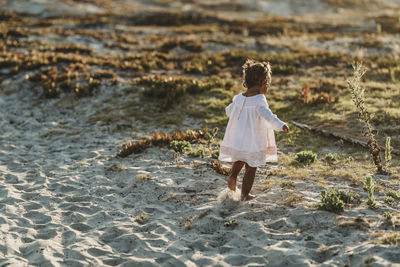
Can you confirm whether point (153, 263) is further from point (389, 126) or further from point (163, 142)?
point (389, 126)

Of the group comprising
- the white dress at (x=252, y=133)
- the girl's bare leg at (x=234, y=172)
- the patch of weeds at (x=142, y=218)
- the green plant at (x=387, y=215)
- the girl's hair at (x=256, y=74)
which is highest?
the girl's hair at (x=256, y=74)

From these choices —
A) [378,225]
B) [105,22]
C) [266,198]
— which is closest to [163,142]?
[266,198]

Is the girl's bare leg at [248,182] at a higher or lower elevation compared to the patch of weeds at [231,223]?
higher

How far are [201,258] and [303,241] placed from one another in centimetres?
142

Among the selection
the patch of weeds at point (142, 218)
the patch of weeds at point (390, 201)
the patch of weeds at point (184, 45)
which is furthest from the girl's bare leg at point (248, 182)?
the patch of weeds at point (184, 45)

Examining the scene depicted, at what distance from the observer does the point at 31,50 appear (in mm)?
19688

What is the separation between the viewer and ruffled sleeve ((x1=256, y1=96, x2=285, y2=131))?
19.0ft

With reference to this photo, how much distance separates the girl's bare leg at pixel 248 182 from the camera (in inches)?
246

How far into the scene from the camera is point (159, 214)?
633 centimetres

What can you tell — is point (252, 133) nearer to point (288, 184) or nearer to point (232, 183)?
point (232, 183)

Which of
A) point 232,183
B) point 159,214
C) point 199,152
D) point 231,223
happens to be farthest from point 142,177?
point 231,223

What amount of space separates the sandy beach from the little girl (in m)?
0.79

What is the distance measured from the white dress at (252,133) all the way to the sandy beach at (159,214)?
2.71ft

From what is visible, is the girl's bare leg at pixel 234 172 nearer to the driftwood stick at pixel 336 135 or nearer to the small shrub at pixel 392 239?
the small shrub at pixel 392 239
